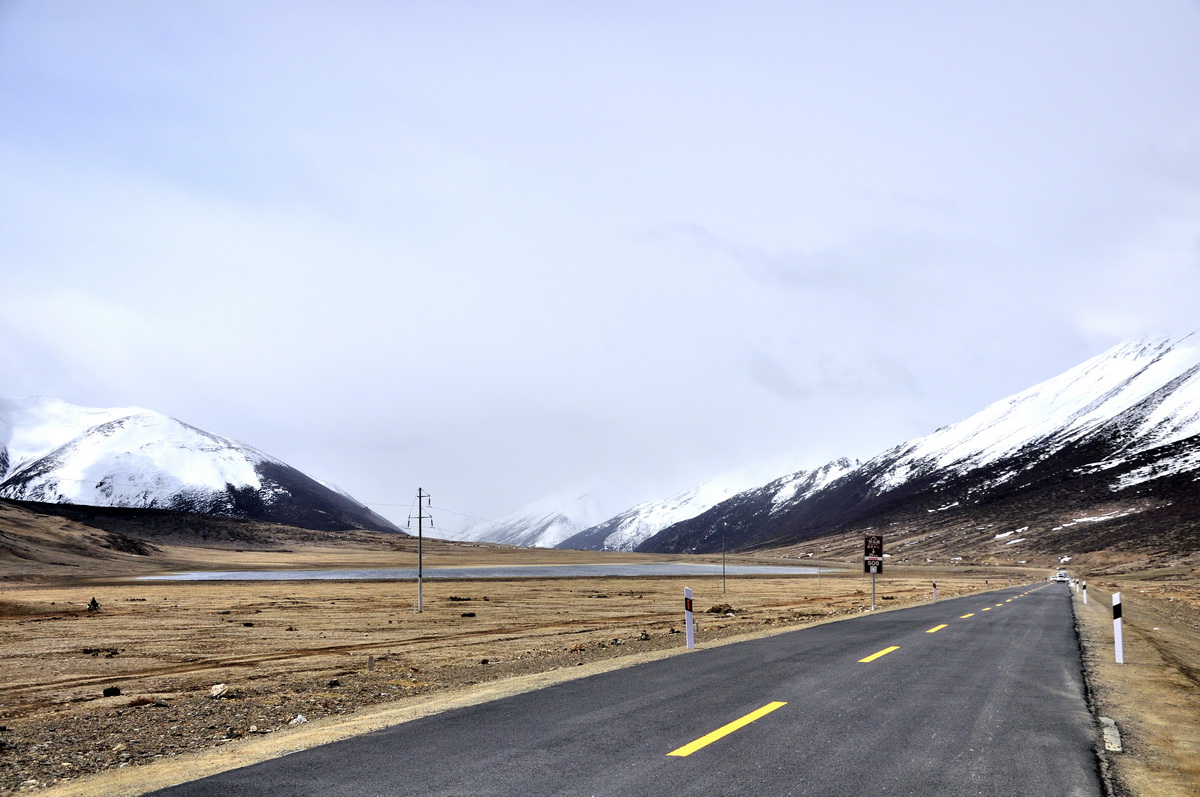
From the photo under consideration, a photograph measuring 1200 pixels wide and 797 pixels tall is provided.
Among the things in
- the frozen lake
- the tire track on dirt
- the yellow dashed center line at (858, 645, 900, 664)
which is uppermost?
the yellow dashed center line at (858, 645, 900, 664)

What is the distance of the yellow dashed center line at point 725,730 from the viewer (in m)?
9.22

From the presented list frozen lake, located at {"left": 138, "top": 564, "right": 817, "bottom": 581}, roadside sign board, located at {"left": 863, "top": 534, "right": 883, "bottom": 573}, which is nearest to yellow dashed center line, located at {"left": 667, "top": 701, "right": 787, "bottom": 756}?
roadside sign board, located at {"left": 863, "top": 534, "right": 883, "bottom": 573}

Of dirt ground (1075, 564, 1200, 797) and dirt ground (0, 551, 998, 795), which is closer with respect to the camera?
dirt ground (1075, 564, 1200, 797)

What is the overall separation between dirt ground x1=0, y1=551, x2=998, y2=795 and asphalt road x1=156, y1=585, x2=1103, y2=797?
1.39 m

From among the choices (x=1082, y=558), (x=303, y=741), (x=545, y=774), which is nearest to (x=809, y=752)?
(x=545, y=774)

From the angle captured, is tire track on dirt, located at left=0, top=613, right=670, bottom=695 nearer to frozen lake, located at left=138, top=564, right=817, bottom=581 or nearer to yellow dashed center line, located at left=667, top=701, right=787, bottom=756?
yellow dashed center line, located at left=667, top=701, right=787, bottom=756

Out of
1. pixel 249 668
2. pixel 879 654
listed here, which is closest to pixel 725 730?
pixel 879 654

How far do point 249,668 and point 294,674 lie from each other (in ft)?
7.72

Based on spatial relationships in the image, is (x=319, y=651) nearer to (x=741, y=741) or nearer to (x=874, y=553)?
(x=741, y=741)

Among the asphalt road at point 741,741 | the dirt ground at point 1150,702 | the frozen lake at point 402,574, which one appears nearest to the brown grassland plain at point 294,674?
the dirt ground at point 1150,702

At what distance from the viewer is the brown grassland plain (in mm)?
10000

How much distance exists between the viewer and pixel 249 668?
21297 millimetres

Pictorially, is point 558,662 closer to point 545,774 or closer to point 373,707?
point 373,707

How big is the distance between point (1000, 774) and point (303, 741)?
25.2ft
